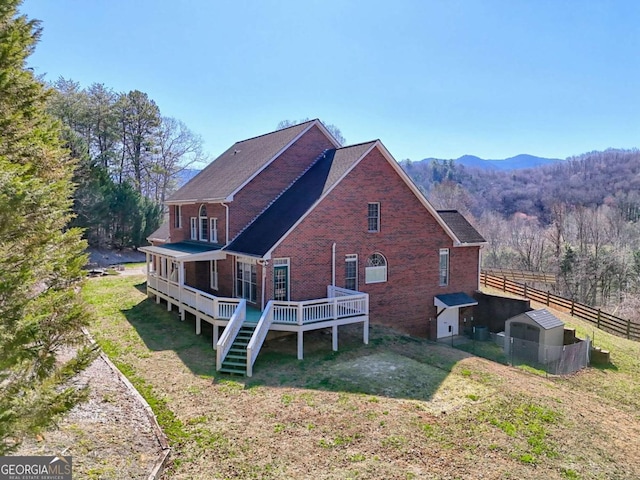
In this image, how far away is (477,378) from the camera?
13844 millimetres

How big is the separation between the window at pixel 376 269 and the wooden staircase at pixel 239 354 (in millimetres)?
6218

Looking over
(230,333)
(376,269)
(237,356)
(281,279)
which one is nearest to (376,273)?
(376,269)

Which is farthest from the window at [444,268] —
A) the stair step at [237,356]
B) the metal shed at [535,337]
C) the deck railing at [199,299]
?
the stair step at [237,356]

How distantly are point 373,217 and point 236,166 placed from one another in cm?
858

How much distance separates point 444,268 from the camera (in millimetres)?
22250

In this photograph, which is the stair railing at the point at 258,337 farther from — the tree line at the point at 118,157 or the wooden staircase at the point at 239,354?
the tree line at the point at 118,157

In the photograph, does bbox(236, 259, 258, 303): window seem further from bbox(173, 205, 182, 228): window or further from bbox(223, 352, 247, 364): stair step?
bbox(173, 205, 182, 228): window

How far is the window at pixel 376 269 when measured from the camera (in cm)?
1973

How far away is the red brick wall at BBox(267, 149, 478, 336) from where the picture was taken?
18.0 meters

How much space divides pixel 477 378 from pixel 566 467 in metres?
4.63

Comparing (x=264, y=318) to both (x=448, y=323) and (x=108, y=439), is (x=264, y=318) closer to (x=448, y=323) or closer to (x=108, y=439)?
(x=108, y=439)

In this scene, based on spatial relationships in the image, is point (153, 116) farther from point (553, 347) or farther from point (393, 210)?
point (553, 347)

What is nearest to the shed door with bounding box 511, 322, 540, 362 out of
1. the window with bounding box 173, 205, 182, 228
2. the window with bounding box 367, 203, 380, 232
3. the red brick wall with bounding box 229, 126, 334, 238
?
the window with bounding box 367, 203, 380, 232

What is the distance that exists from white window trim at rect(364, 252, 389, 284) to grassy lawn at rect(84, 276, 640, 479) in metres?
3.13
